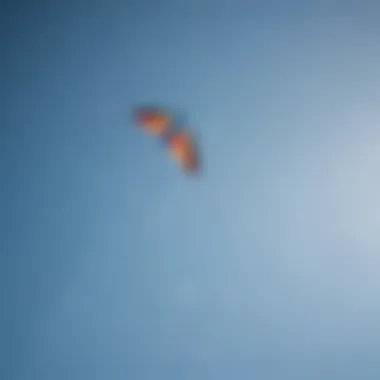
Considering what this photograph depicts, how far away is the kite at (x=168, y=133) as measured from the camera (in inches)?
57.3

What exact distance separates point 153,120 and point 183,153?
0.40 ft

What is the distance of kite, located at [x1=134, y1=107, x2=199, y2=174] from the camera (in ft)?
4.78

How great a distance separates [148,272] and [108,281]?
110 millimetres

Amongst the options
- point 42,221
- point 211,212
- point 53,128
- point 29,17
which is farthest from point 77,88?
point 211,212

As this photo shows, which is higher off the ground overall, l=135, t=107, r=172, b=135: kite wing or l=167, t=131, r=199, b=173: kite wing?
l=135, t=107, r=172, b=135: kite wing

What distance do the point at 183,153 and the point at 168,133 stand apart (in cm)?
7

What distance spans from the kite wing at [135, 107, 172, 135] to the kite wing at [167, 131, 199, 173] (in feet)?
0.11

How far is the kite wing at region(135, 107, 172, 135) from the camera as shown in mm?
1456

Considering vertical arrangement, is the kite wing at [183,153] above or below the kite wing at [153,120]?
below

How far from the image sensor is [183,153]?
4.79 feet

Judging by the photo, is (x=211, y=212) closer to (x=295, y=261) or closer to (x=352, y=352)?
(x=295, y=261)

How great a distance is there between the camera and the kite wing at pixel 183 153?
1.46 metres

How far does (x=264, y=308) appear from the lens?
1.45 meters

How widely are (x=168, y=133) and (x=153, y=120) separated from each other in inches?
2.2
